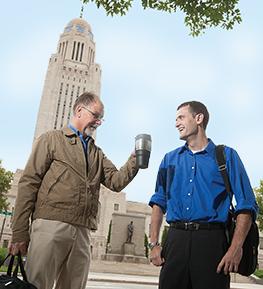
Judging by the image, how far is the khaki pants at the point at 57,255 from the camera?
240 cm

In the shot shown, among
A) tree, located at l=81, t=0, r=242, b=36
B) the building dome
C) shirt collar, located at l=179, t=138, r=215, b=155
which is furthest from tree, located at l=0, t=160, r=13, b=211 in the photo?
the building dome

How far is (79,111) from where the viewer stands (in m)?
3.01

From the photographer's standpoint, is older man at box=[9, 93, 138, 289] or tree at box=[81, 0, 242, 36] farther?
tree at box=[81, 0, 242, 36]

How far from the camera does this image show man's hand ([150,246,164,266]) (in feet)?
8.21

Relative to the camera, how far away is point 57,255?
8.09 feet

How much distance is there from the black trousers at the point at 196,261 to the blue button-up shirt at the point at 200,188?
131 millimetres

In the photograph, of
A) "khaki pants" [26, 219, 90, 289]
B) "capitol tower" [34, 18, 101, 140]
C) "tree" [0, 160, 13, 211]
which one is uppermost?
"capitol tower" [34, 18, 101, 140]

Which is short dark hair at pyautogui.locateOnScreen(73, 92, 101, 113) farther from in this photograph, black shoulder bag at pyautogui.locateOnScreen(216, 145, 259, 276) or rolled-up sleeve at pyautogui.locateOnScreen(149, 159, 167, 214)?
black shoulder bag at pyautogui.locateOnScreen(216, 145, 259, 276)

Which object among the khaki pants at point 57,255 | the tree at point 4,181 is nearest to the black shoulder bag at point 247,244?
the khaki pants at point 57,255

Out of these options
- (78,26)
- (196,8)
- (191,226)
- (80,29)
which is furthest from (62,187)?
(78,26)

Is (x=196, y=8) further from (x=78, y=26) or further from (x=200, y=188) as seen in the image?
(x=78, y=26)

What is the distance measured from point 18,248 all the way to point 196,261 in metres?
1.28

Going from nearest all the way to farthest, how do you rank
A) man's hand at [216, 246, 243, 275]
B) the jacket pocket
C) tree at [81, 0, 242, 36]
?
man's hand at [216, 246, 243, 275] < the jacket pocket < tree at [81, 0, 242, 36]

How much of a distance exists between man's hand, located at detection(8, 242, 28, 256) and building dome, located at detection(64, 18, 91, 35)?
86.7 m
